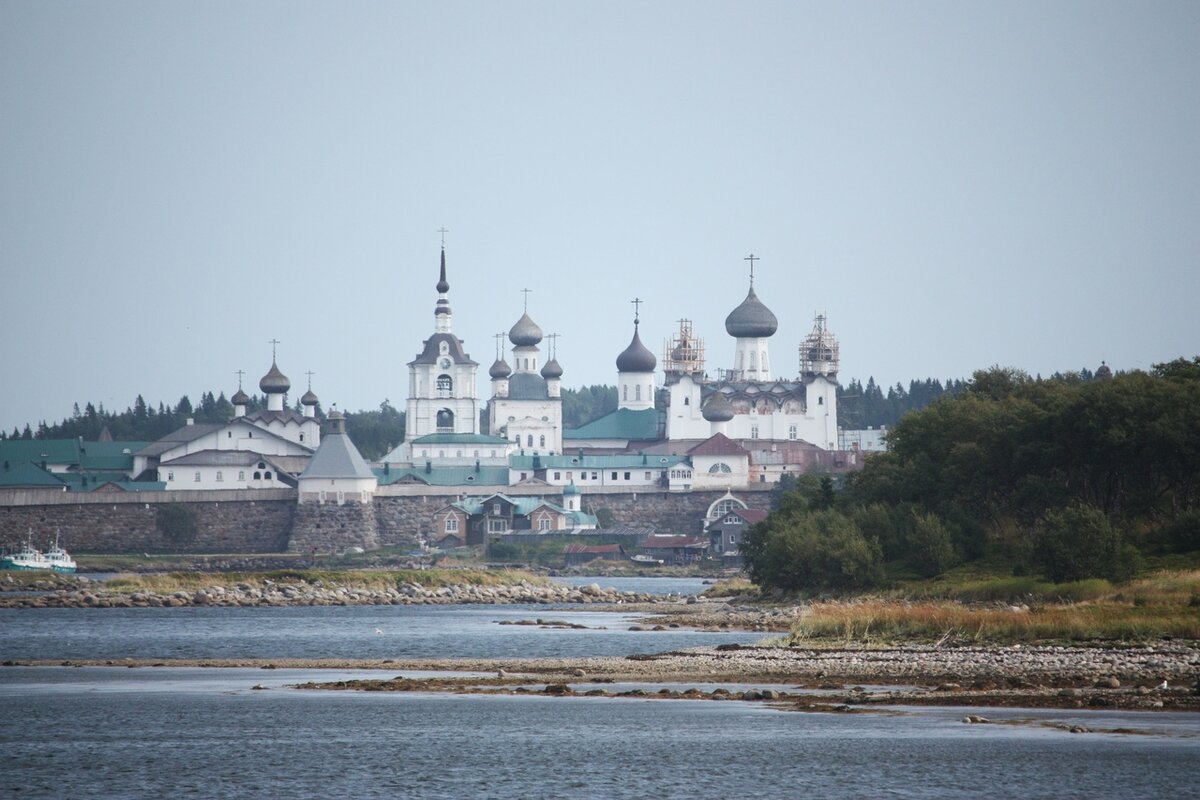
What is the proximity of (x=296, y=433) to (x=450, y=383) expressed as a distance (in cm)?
1044

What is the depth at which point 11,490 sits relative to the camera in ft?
314

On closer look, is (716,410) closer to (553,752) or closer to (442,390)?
(442,390)

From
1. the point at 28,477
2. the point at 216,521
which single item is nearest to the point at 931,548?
the point at 216,521

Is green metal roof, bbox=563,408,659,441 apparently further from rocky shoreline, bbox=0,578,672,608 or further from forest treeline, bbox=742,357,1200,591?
forest treeline, bbox=742,357,1200,591

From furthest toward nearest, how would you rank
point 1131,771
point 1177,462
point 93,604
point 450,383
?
point 450,383 → point 93,604 → point 1177,462 → point 1131,771

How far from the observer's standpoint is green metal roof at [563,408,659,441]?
12356 cm

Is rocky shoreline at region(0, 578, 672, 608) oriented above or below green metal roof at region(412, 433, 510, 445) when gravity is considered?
below

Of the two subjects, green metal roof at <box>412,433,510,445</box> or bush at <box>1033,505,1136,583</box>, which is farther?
green metal roof at <box>412,433,510,445</box>

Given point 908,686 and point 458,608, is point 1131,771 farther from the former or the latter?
point 458,608

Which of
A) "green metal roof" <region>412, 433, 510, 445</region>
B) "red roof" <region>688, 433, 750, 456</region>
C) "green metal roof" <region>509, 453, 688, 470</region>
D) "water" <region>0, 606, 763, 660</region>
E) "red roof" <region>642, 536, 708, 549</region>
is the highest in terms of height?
"green metal roof" <region>412, 433, 510, 445</region>

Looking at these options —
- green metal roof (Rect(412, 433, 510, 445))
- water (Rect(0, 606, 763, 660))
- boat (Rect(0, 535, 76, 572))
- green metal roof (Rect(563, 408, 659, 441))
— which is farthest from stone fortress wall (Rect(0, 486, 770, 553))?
water (Rect(0, 606, 763, 660))

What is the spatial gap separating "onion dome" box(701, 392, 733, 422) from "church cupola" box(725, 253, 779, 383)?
19.0 feet

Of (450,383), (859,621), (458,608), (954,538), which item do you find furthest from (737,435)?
(859,621)

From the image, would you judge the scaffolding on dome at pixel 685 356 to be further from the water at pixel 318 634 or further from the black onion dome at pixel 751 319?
the water at pixel 318 634
